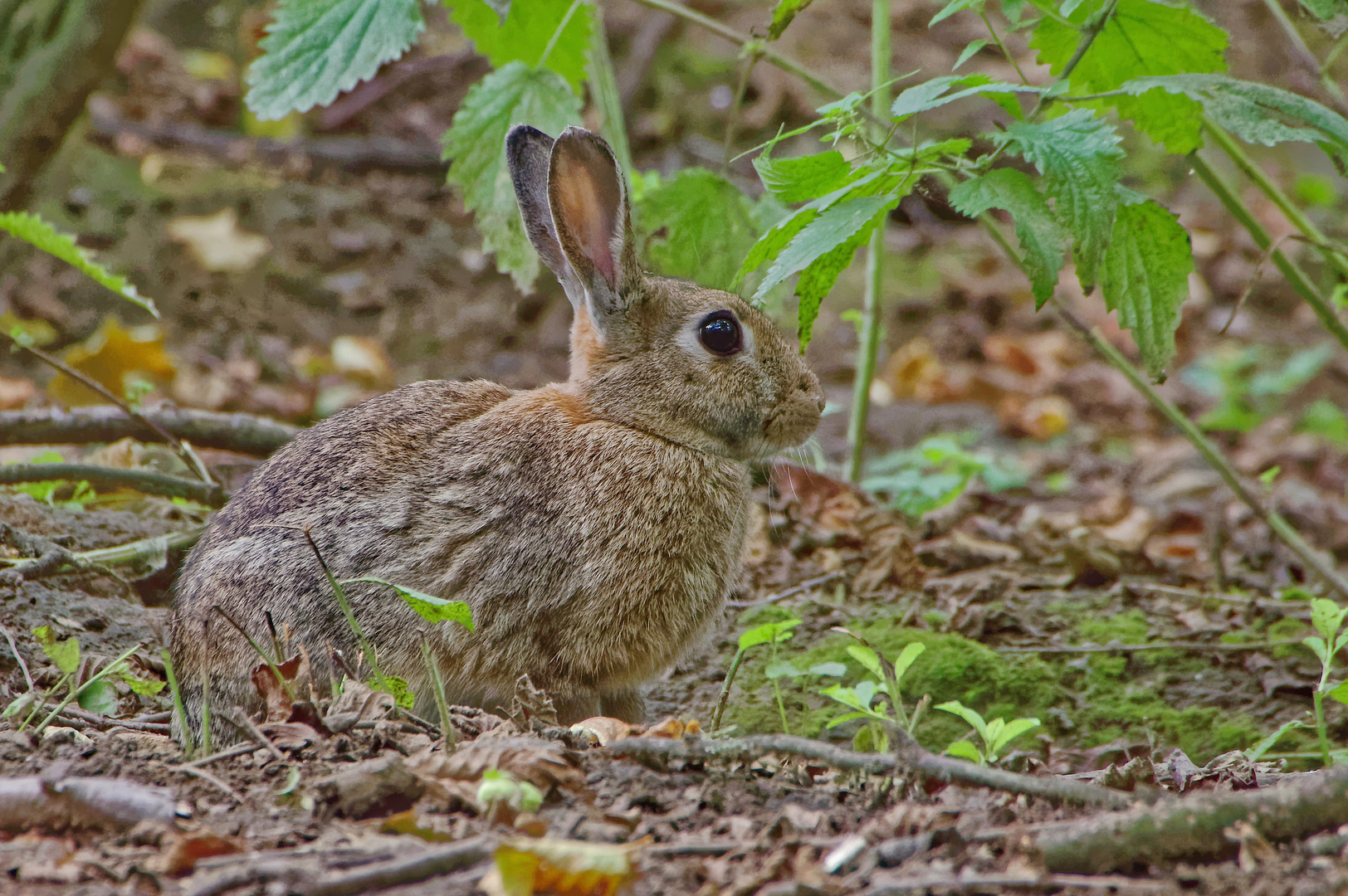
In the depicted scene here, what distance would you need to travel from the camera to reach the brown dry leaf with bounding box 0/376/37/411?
19.3 feet

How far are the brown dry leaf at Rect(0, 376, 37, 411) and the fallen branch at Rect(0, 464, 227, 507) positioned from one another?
1406 mm

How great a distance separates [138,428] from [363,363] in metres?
2.87

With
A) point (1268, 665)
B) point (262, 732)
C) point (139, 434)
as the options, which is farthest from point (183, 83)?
point (1268, 665)

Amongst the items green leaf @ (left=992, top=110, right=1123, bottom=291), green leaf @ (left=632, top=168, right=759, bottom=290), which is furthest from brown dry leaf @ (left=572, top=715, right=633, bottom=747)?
green leaf @ (left=632, top=168, right=759, bottom=290)

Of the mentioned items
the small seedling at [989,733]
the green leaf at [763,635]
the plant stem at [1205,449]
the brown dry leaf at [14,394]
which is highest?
the plant stem at [1205,449]

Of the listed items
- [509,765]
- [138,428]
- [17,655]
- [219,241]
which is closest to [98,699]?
[17,655]

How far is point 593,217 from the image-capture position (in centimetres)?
375

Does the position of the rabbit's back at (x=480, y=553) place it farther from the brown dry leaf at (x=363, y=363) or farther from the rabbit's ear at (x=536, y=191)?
the brown dry leaf at (x=363, y=363)

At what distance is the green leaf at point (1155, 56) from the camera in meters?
3.06

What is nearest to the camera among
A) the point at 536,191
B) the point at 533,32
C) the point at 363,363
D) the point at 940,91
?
the point at 940,91

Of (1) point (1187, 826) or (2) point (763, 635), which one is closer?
(1) point (1187, 826)

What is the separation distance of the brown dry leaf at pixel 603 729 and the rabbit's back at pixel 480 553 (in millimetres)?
274

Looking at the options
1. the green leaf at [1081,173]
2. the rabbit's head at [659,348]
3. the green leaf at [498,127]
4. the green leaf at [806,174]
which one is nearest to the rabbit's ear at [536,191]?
the rabbit's head at [659,348]

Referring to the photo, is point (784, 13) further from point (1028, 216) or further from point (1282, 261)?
point (1282, 261)
